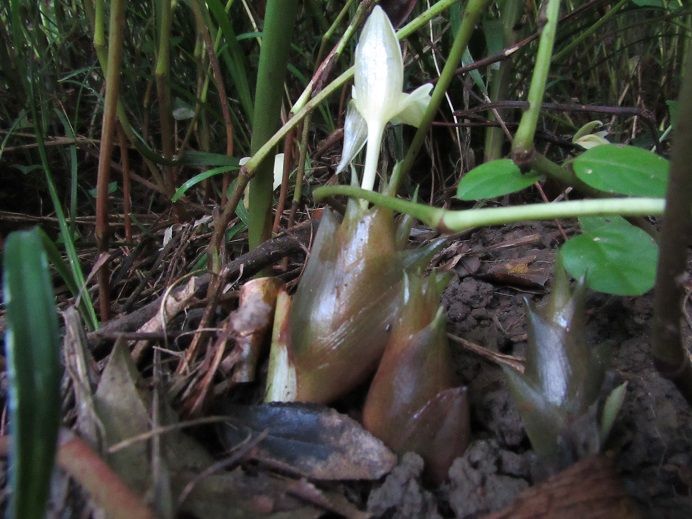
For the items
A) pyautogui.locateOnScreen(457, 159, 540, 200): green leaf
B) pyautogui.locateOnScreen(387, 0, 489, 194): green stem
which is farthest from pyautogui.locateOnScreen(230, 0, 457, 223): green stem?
pyautogui.locateOnScreen(457, 159, 540, 200): green leaf

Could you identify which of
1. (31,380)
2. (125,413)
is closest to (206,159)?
(125,413)

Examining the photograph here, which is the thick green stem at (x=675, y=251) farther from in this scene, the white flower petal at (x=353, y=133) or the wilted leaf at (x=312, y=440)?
the white flower petal at (x=353, y=133)

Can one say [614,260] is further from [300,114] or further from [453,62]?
[300,114]

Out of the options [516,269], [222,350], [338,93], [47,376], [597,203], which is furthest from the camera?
[338,93]

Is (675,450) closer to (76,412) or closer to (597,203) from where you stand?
(597,203)

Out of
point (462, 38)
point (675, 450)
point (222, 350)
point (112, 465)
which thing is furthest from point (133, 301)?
point (675, 450)

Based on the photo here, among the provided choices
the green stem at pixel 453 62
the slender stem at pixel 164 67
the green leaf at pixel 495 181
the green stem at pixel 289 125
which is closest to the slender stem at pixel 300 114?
the green stem at pixel 289 125

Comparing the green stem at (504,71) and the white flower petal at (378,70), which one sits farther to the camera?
the green stem at (504,71)
